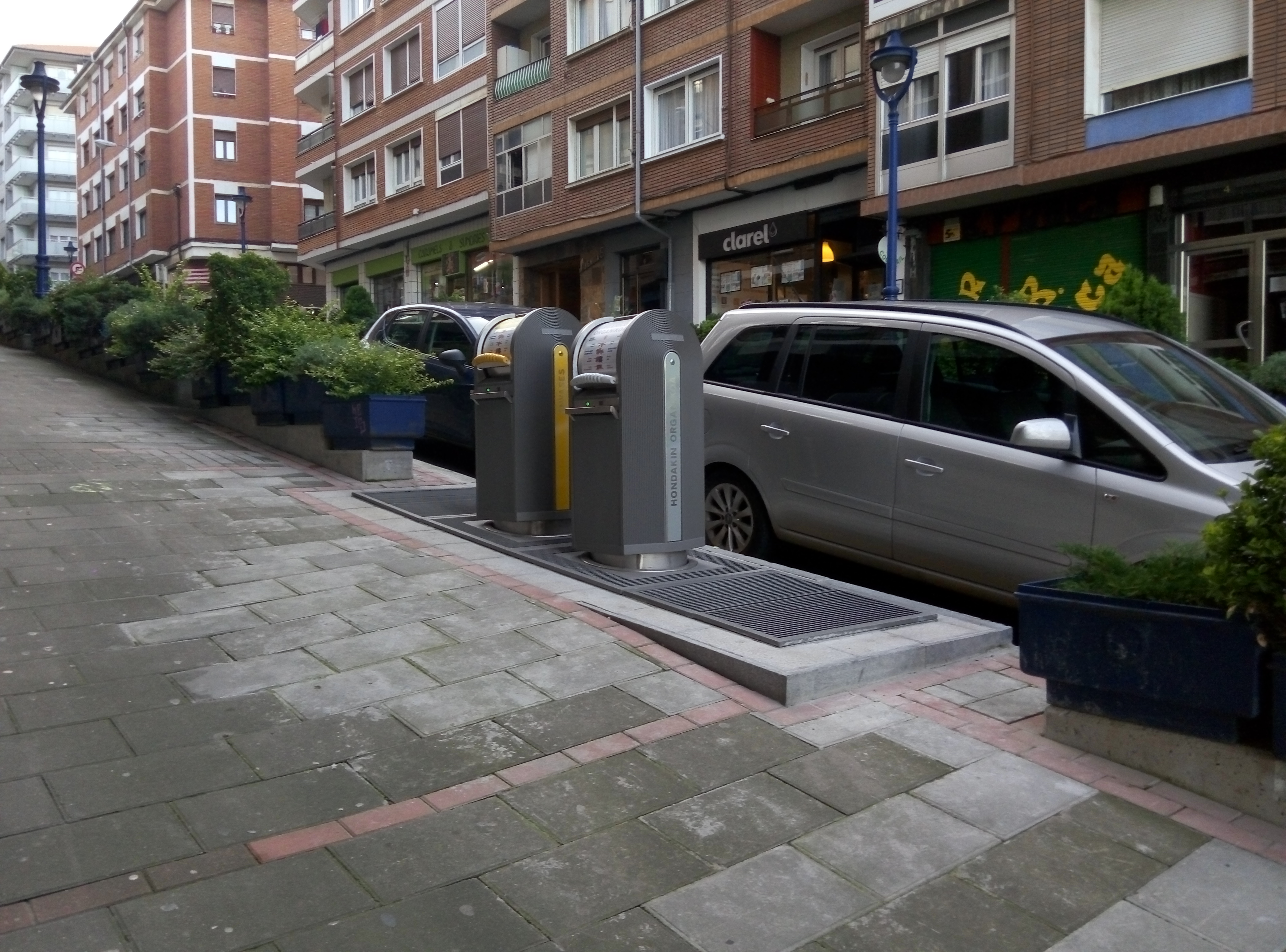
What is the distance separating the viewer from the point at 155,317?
15273 millimetres

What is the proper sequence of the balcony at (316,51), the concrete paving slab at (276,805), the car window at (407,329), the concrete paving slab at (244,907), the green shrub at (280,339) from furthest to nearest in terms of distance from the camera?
the balcony at (316,51), the car window at (407,329), the green shrub at (280,339), the concrete paving slab at (276,805), the concrete paving slab at (244,907)

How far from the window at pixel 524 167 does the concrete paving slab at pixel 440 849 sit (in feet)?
79.9

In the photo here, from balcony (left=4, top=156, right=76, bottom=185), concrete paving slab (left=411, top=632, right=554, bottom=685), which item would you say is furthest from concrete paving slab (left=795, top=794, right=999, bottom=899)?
balcony (left=4, top=156, right=76, bottom=185)

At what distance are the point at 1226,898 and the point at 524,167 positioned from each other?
26421 mm

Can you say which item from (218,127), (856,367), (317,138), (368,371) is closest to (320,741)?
(856,367)

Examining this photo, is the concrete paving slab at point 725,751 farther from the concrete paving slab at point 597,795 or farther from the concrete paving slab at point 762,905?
the concrete paving slab at point 762,905

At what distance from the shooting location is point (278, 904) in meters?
3.43

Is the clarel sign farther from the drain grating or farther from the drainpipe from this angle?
the drain grating

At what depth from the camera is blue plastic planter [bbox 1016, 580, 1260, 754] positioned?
4.11 m

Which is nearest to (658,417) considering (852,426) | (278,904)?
(852,426)

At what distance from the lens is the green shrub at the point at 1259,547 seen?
150 inches

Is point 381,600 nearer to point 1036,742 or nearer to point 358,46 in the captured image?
point 1036,742

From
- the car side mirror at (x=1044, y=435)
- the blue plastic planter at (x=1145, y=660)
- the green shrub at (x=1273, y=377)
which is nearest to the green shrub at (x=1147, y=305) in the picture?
the green shrub at (x=1273, y=377)

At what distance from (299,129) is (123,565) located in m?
49.7
